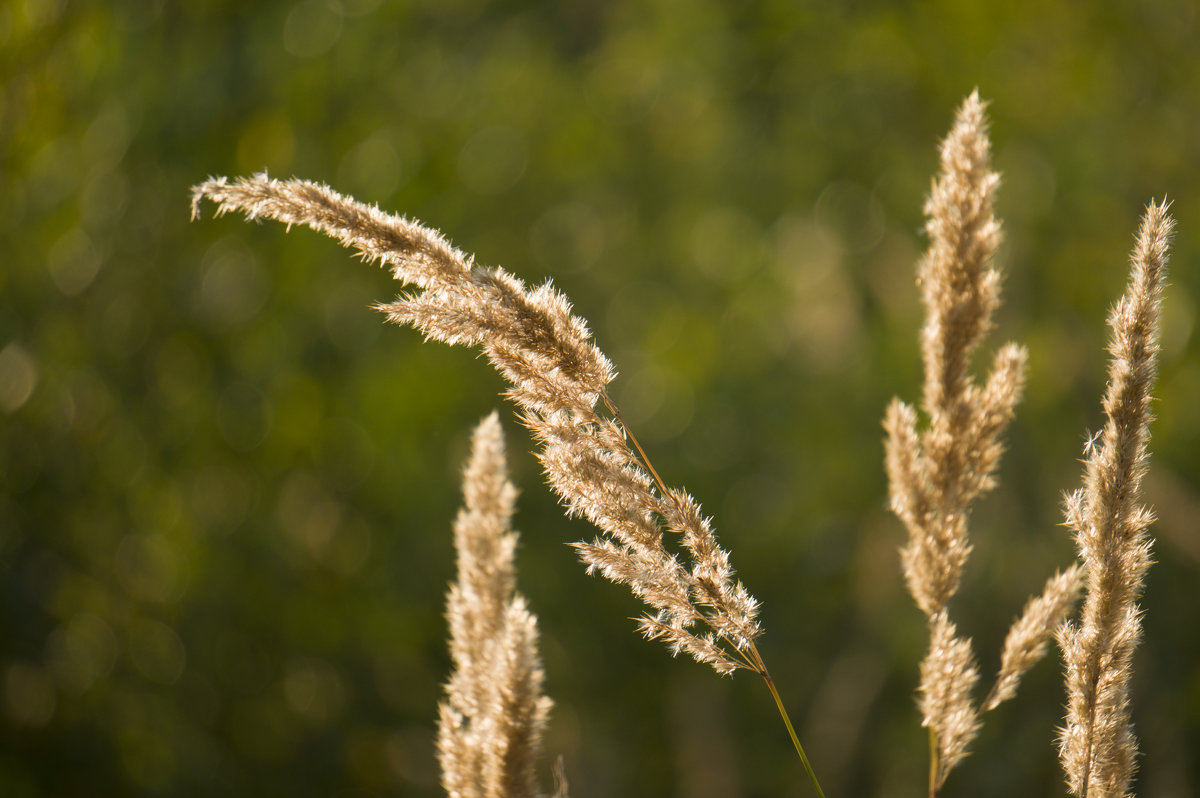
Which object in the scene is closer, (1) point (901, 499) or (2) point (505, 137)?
(1) point (901, 499)

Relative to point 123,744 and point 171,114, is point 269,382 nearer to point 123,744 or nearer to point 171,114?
point 171,114

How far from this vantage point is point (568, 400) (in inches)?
31.1

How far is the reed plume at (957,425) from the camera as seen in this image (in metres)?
0.86

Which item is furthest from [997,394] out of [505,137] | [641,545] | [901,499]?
[505,137]

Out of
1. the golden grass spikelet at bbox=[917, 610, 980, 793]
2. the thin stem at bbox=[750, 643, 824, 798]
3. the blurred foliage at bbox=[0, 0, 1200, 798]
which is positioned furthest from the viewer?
the blurred foliage at bbox=[0, 0, 1200, 798]

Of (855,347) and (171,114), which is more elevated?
(171,114)

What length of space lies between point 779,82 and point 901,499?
10.00ft

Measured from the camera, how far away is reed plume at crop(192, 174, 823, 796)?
744 mm

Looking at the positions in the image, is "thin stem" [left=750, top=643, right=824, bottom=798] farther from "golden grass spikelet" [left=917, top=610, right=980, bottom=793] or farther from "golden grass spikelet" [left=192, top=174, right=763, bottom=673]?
"golden grass spikelet" [left=917, top=610, right=980, bottom=793]

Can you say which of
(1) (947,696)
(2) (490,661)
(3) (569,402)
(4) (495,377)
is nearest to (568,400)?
(3) (569,402)

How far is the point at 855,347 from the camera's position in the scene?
377 centimetres

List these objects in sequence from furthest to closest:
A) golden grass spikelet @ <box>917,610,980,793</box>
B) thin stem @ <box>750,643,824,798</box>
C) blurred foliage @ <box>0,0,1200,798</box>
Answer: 1. blurred foliage @ <box>0,0,1200,798</box>
2. golden grass spikelet @ <box>917,610,980,793</box>
3. thin stem @ <box>750,643,824,798</box>

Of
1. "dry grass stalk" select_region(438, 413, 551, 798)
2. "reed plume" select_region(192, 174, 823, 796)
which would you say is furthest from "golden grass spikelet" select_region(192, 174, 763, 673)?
"dry grass stalk" select_region(438, 413, 551, 798)

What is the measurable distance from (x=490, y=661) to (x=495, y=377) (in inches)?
114
